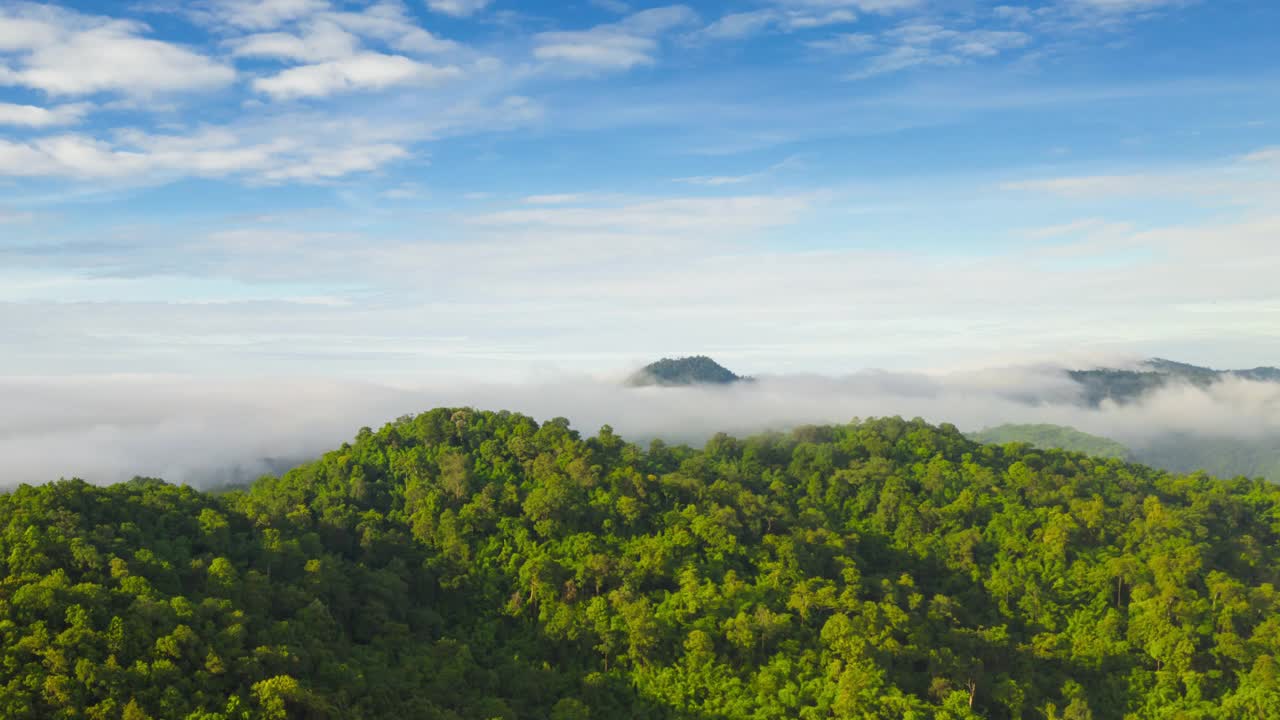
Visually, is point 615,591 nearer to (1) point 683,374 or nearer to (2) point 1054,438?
(1) point 683,374

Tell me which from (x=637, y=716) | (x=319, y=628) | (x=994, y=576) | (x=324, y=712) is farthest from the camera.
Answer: (x=994, y=576)

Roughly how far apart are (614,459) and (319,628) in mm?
25348

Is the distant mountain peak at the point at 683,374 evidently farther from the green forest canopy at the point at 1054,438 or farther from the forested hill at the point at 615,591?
the forested hill at the point at 615,591

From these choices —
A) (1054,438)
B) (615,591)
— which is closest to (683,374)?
(1054,438)

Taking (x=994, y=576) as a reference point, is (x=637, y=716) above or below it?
below

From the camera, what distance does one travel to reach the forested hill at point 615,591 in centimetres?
3216

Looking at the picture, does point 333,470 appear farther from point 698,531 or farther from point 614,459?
point 698,531

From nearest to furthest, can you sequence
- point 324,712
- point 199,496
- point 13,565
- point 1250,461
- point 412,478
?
point 324,712
point 13,565
point 199,496
point 412,478
point 1250,461

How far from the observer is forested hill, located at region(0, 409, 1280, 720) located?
1266 inches

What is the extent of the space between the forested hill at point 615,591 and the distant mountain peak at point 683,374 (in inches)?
3815

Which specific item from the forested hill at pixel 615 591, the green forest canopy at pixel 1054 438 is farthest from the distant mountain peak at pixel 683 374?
the forested hill at pixel 615 591

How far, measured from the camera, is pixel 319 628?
36.7 meters

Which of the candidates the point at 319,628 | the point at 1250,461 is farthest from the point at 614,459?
the point at 1250,461

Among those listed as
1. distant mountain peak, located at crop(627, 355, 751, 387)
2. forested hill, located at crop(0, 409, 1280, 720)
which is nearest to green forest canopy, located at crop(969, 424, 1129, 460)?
distant mountain peak, located at crop(627, 355, 751, 387)
